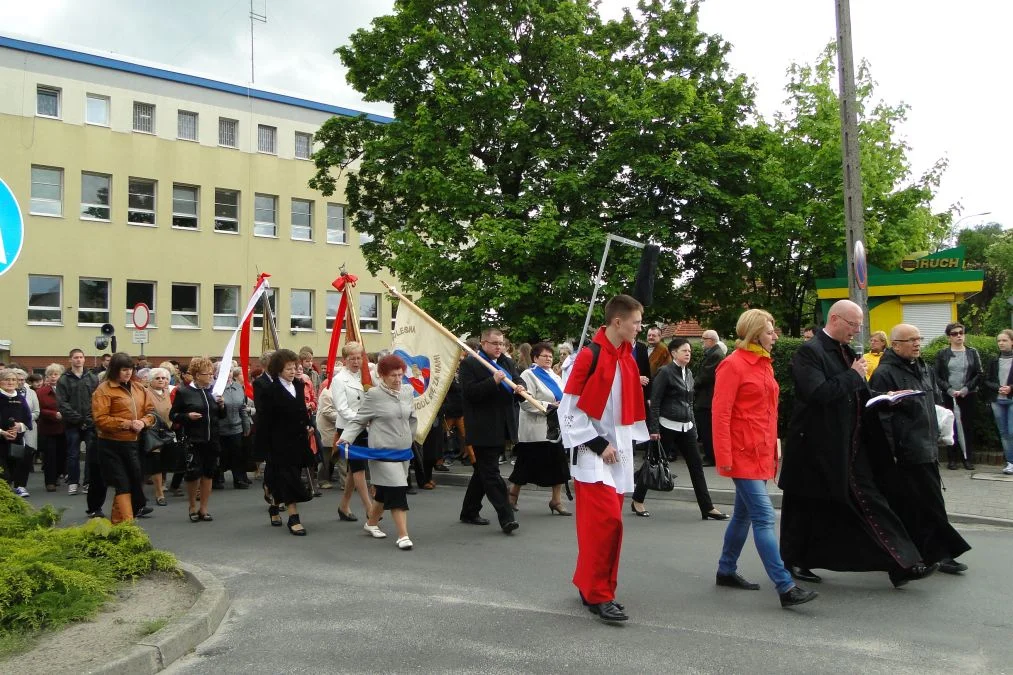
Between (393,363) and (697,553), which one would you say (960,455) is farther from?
(393,363)

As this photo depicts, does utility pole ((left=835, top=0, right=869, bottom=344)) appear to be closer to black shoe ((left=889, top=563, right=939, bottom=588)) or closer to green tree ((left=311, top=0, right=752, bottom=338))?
black shoe ((left=889, top=563, right=939, bottom=588))

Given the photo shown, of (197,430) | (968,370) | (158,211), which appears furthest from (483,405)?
(158,211)

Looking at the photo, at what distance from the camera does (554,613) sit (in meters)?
6.19

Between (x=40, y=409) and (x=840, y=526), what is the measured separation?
12.2 metres

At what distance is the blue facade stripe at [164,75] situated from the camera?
36000 mm

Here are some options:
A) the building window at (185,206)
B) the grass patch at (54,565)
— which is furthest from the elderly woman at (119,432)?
the building window at (185,206)

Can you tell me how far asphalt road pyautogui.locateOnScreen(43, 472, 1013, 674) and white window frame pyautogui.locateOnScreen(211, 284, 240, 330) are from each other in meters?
32.2

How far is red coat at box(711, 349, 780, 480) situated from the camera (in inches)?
253

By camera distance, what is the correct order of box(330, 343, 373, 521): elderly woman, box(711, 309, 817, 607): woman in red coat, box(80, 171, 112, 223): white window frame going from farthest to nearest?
A: box(80, 171, 112, 223): white window frame, box(330, 343, 373, 521): elderly woman, box(711, 309, 817, 607): woman in red coat

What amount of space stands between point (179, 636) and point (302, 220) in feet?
128

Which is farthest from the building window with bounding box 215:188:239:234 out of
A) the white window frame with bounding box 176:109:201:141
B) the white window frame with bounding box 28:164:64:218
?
the white window frame with bounding box 28:164:64:218

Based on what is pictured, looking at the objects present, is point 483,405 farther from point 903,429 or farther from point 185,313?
point 185,313

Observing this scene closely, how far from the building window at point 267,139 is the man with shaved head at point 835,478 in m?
38.1

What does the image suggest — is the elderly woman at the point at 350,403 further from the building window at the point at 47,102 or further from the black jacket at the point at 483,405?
the building window at the point at 47,102
